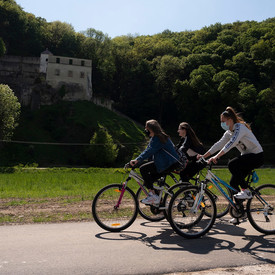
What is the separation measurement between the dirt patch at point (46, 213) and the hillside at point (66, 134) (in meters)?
41.0

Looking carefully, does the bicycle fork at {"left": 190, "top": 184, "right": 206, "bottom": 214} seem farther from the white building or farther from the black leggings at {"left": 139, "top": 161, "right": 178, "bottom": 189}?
the white building

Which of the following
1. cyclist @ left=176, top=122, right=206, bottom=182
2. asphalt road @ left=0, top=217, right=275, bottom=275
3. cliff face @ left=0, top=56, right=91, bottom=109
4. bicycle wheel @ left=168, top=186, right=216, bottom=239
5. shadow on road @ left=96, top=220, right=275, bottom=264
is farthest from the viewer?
cliff face @ left=0, top=56, right=91, bottom=109

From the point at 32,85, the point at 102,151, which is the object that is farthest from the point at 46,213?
the point at 32,85

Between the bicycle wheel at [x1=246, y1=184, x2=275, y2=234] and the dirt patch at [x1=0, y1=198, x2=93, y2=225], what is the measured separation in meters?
3.46

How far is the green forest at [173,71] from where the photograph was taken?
68625 millimetres

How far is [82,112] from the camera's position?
65.2 metres

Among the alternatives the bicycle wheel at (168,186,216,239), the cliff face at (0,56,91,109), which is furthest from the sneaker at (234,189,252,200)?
the cliff face at (0,56,91,109)

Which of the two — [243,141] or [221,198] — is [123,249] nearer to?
[243,141]

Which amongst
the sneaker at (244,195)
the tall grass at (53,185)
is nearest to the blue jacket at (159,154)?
the tall grass at (53,185)

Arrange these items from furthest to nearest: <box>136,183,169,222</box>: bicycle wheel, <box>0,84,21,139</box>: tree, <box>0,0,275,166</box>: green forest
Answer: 1. <box>0,0,275,166</box>: green forest
2. <box>0,84,21,139</box>: tree
3. <box>136,183,169,222</box>: bicycle wheel

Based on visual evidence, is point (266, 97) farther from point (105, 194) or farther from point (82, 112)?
point (105, 194)

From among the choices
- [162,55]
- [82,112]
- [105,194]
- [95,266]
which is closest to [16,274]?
[95,266]

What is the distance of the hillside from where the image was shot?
173 ft

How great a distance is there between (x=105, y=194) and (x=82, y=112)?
59.5m
